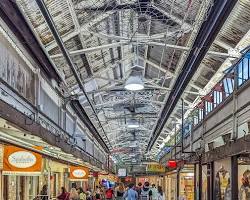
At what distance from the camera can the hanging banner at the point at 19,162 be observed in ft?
28.8

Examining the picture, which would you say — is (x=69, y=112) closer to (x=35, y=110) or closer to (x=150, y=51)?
(x=150, y=51)

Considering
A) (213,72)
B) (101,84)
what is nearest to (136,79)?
(213,72)

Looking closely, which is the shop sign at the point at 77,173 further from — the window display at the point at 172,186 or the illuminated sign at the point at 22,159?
the illuminated sign at the point at 22,159

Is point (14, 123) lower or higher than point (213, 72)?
lower

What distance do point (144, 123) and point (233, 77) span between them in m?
28.2

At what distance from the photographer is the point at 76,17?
44.9ft

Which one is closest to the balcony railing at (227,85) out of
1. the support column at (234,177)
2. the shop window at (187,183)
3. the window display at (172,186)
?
the support column at (234,177)

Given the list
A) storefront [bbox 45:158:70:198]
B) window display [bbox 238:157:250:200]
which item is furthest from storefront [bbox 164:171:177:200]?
window display [bbox 238:157:250:200]

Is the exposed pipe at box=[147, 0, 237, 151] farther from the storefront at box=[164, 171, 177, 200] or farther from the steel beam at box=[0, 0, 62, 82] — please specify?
the storefront at box=[164, 171, 177, 200]

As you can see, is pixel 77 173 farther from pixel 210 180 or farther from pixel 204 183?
pixel 210 180

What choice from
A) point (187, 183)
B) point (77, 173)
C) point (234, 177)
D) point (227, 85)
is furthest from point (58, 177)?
point (234, 177)

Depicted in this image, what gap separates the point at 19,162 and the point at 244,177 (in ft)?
12.5

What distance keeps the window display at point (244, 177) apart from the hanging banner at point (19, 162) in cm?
350

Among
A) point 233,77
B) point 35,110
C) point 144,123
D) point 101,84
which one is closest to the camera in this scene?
point 35,110
